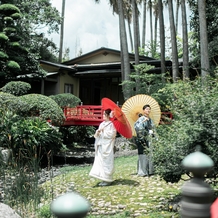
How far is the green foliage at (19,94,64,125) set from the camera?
43.3 feet

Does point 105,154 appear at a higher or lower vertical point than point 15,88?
lower

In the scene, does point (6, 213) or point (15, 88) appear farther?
point (15, 88)

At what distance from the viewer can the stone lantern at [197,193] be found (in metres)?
1.17

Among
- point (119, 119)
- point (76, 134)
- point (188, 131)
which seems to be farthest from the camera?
point (76, 134)

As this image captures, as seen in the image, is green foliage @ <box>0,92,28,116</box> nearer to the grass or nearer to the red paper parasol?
the grass

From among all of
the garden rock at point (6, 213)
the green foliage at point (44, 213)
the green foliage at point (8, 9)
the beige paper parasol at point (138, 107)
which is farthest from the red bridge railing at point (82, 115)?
the garden rock at point (6, 213)

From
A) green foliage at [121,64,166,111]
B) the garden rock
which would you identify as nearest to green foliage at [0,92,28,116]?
green foliage at [121,64,166,111]

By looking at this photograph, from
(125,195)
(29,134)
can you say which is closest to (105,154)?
(125,195)

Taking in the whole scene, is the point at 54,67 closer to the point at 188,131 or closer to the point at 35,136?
the point at 35,136

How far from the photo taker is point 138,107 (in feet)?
27.2

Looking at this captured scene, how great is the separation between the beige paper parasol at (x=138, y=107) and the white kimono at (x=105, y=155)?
122 cm

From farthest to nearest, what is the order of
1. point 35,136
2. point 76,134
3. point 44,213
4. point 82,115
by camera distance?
1. point 76,134
2. point 82,115
3. point 35,136
4. point 44,213

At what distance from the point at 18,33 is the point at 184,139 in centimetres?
1790

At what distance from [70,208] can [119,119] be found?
6.37 metres
